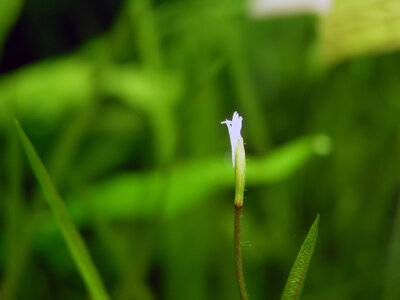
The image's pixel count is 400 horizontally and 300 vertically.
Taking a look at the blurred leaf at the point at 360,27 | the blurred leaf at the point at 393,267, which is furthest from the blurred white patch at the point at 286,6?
the blurred leaf at the point at 393,267

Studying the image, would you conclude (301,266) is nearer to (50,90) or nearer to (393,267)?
(393,267)

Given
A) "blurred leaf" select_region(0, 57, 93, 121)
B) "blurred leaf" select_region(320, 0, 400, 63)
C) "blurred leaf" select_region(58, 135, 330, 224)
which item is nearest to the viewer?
"blurred leaf" select_region(320, 0, 400, 63)

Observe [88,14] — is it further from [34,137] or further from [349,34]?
[349,34]

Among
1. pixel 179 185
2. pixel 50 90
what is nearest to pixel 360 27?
→ pixel 179 185

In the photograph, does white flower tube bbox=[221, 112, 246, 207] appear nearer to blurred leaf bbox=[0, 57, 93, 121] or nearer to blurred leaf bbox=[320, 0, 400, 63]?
blurred leaf bbox=[320, 0, 400, 63]

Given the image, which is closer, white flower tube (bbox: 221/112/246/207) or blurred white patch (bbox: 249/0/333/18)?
white flower tube (bbox: 221/112/246/207)

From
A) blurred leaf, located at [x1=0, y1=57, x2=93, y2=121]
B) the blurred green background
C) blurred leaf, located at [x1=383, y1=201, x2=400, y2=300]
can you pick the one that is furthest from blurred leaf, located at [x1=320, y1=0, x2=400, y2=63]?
blurred leaf, located at [x1=0, y1=57, x2=93, y2=121]
